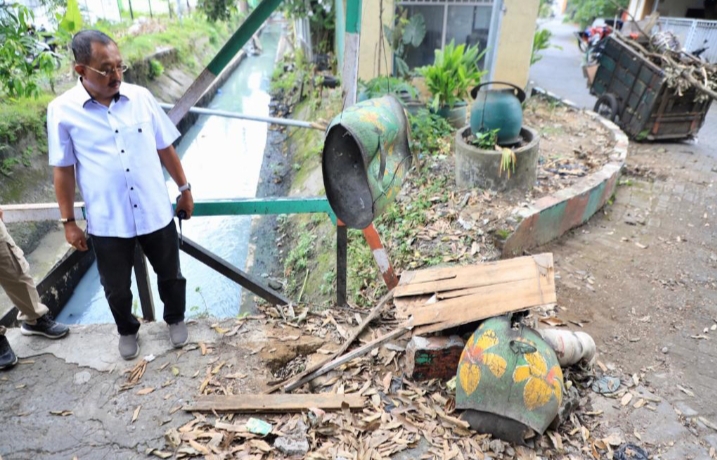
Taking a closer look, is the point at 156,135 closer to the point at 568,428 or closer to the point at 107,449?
the point at 107,449

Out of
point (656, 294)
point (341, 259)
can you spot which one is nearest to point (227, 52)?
point (341, 259)

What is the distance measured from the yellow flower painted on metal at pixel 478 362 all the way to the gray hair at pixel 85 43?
2.63 meters

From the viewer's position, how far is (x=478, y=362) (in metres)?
2.49

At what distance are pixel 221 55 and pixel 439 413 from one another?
303 cm

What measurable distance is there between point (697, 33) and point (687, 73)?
9643 millimetres

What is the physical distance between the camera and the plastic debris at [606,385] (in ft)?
9.89

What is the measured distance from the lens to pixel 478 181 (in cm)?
510

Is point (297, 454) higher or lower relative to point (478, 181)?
lower

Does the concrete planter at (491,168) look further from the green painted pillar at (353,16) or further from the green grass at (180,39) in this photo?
the green grass at (180,39)

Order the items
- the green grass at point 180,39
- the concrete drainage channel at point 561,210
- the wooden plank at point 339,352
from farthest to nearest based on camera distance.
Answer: the green grass at point 180,39 < the concrete drainage channel at point 561,210 < the wooden plank at point 339,352

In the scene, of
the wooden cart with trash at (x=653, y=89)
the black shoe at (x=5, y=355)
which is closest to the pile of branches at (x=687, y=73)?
the wooden cart with trash at (x=653, y=89)

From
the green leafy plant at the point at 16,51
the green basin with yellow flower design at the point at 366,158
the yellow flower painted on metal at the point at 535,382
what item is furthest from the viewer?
the green leafy plant at the point at 16,51

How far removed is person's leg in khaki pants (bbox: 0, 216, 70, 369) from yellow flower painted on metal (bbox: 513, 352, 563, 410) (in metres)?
3.15

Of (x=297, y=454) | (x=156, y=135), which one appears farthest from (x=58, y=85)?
(x=297, y=454)
